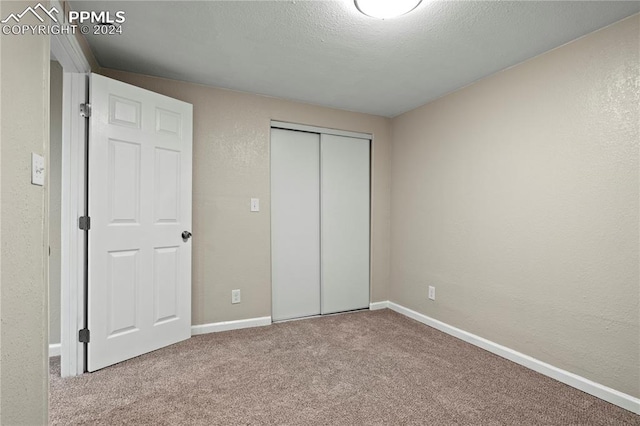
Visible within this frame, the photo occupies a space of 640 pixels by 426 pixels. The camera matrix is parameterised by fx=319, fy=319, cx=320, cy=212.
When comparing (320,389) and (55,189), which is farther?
(55,189)

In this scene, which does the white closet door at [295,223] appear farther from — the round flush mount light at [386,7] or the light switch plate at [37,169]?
the light switch plate at [37,169]

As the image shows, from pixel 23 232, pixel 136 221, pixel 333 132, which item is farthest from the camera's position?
pixel 333 132

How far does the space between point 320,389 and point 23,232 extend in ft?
5.43

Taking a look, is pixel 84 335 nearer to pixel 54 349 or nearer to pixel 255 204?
pixel 54 349

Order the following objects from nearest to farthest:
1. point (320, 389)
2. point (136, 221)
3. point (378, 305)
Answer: point (320, 389) → point (136, 221) → point (378, 305)

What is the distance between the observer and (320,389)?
75.7 inches

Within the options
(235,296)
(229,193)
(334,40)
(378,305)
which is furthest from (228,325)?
(334,40)

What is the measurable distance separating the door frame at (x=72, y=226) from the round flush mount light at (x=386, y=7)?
5.80 ft

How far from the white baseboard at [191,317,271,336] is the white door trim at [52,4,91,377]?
33.2 inches

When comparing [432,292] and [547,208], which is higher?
[547,208]

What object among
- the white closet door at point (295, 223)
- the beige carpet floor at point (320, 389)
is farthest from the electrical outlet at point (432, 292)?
the white closet door at point (295, 223)

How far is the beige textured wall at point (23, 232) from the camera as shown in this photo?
41.1 inches

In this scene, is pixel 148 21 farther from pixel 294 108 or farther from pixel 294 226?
pixel 294 226

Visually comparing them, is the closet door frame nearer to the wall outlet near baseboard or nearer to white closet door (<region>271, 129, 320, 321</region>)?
white closet door (<region>271, 129, 320, 321</region>)
